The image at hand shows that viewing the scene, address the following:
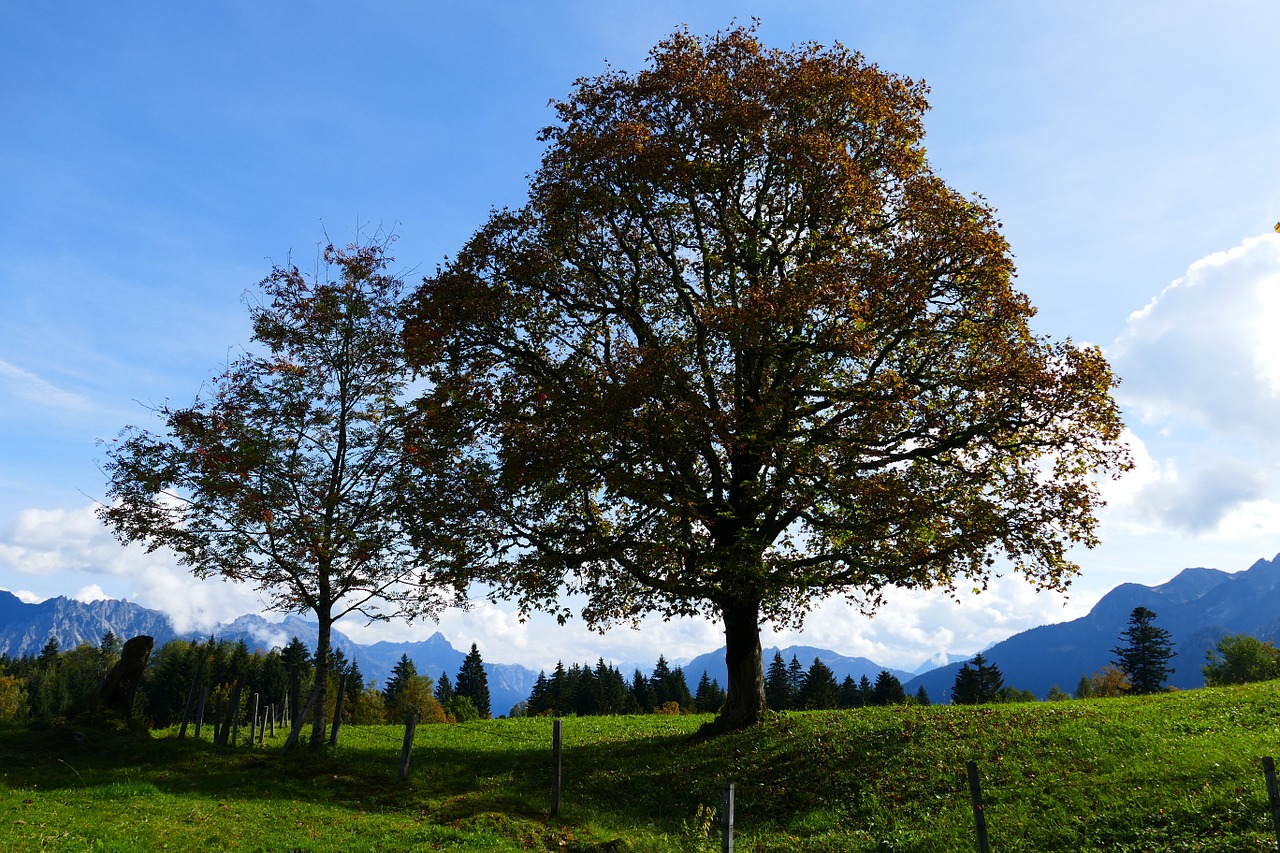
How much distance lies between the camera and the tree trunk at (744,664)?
2542 centimetres

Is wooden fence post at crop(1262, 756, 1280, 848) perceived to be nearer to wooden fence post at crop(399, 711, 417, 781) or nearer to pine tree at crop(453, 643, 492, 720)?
wooden fence post at crop(399, 711, 417, 781)

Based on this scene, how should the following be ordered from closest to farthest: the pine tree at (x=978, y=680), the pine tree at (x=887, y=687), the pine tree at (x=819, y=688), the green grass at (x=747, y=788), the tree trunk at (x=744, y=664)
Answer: the green grass at (x=747, y=788), the tree trunk at (x=744, y=664), the pine tree at (x=819, y=688), the pine tree at (x=887, y=687), the pine tree at (x=978, y=680)

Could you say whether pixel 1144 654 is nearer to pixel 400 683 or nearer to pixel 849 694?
pixel 849 694

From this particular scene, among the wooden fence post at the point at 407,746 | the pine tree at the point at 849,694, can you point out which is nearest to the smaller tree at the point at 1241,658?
the pine tree at the point at 849,694

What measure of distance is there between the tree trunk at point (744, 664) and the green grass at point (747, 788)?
1.03 metres

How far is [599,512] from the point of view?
88.5 ft

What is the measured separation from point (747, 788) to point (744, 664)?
566 cm

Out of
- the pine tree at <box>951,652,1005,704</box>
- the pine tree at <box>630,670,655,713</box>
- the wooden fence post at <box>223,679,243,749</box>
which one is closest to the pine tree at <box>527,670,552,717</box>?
the pine tree at <box>630,670,655,713</box>

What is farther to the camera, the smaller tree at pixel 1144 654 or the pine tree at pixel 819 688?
the smaller tree at pixel 1144 654

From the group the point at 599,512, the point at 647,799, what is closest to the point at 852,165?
the point at 599,512

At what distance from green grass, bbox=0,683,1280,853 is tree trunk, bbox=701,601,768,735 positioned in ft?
3.39

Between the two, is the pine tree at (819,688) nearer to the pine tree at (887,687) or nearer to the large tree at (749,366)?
the pine tree at (887,687)

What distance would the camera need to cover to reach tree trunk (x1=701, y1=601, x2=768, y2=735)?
83.4ft

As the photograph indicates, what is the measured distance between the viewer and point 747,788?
20328 millimetres
